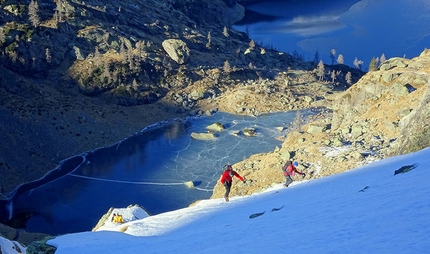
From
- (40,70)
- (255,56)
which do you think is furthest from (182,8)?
(40,70)

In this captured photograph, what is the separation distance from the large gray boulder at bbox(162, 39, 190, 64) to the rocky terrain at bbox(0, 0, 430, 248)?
0.96 ft

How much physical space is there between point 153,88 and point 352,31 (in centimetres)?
9530

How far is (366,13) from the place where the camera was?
7323 inches

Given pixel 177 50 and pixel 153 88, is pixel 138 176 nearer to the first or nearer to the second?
pixel 153 88

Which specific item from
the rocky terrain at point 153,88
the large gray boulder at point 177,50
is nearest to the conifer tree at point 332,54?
the rocky terrain at point 153,88

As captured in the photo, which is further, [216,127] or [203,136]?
[216,127]

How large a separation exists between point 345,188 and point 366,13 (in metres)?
182

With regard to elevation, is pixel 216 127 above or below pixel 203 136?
above

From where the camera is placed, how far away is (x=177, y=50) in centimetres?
10406

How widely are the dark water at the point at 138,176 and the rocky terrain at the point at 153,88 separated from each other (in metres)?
3.58

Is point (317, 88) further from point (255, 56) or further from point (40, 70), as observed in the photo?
point (40, 70)

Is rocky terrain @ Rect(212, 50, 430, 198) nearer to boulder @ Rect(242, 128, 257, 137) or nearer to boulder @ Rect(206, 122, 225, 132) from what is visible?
boulder @ Rect(242, 128, 257, 137)

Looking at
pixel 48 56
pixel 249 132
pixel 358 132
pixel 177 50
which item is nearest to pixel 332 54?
pixel 177 50

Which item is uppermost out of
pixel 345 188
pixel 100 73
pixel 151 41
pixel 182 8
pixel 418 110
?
pixel 182 8
